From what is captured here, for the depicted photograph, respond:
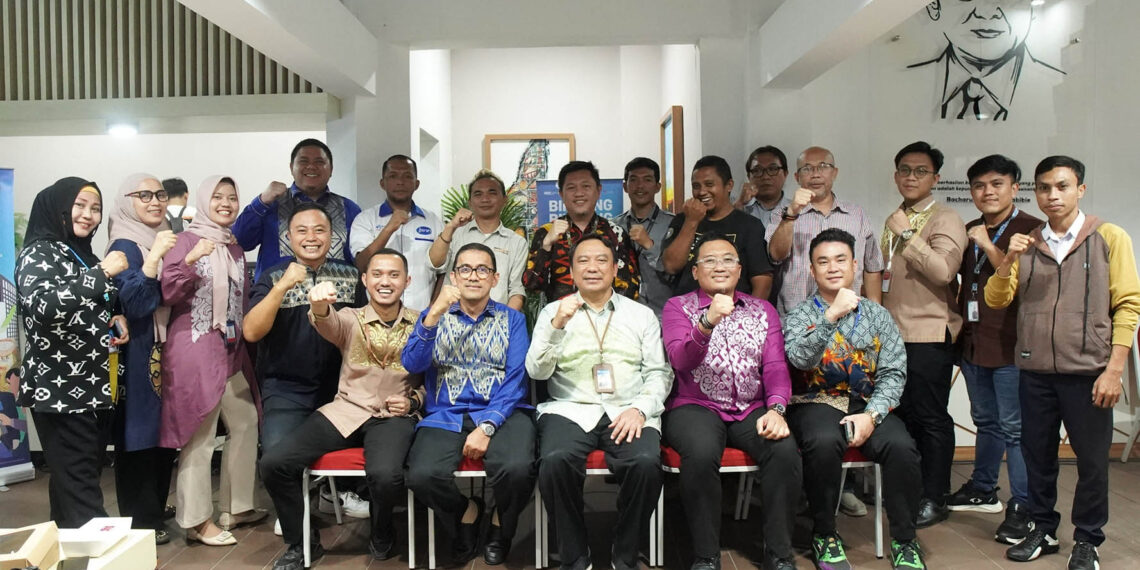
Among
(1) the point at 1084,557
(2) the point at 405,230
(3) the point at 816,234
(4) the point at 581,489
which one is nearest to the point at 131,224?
(2) the point at 405,230

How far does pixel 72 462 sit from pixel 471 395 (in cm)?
159

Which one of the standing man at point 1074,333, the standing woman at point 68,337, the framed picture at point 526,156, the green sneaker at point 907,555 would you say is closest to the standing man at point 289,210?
the standing woman at point 68,337

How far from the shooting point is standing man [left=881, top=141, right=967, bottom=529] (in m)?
3.62

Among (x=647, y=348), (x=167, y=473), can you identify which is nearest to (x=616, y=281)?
(x=647, y=348)

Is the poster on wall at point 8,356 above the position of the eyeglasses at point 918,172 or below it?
below

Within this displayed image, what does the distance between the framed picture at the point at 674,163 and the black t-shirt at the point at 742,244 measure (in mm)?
2453

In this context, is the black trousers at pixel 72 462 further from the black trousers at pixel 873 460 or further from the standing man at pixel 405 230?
the black trousers at pixel 873 460

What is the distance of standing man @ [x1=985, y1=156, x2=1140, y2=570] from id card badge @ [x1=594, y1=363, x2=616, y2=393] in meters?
1.67

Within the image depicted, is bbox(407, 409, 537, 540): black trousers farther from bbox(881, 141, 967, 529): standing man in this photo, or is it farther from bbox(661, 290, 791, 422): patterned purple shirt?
bbox(881, 141, 967, 529): standing man

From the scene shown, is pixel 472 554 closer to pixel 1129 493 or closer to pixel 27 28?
pixel 1129 493

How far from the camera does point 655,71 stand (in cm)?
834

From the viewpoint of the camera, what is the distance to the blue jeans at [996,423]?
358cm

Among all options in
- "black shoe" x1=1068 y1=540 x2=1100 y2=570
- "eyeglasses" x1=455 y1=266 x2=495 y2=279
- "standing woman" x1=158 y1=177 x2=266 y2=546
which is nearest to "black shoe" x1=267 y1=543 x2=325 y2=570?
"standing woman" x1=158 y1=177 x2=266 y2=546

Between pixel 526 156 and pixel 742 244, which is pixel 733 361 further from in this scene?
pixel 526 156
